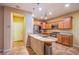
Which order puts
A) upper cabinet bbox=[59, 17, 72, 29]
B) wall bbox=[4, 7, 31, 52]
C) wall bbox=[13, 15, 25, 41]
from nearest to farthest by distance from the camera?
upper cabinet bbox=[59, 17, 72, 29], wall bbox=[4, 7, 31, 52], wall bbox=[13, 15, 25, 41]

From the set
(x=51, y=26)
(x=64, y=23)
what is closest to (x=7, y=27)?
(x=51, y=26)

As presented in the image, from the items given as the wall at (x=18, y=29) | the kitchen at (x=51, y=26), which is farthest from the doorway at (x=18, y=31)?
the kitchen at (x=51, y=26)

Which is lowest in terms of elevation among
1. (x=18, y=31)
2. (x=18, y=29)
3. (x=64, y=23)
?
(x=18, y=31)

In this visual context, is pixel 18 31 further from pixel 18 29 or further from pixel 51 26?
pixel 51 26

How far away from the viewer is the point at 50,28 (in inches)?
131

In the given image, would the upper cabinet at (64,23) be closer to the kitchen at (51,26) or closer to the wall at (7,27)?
the kitchen at (51,26)

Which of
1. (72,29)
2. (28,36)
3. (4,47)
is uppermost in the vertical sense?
(72,29)

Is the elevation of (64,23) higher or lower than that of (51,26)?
higher

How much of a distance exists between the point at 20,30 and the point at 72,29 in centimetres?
303

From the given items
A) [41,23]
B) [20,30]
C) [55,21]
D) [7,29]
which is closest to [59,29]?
[55,21]

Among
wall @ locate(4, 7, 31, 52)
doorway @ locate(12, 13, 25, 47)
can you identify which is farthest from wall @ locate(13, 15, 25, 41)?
wall @ locate(4, 7, 31, 52)

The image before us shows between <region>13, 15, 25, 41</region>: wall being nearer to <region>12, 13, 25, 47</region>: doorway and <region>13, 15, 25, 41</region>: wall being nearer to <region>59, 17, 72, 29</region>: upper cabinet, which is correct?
<region>12, 13, 25, 47</region>: doorway

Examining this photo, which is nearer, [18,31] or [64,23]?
[64,23]

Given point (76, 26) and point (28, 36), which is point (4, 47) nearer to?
point (28, 36)
